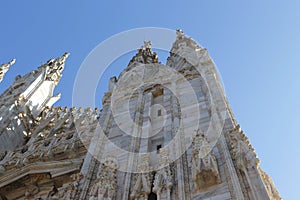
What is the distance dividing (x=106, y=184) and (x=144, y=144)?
7.90ft

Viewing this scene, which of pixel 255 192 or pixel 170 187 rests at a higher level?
pixel 170 187

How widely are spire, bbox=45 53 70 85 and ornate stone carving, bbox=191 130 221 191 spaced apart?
66.1ft

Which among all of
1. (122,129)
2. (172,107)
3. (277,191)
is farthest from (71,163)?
(277,191)

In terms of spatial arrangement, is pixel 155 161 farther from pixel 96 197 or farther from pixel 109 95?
pixel 109 95

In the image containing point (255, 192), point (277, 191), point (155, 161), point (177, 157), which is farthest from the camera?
point (155, 161)

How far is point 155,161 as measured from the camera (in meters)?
9.97

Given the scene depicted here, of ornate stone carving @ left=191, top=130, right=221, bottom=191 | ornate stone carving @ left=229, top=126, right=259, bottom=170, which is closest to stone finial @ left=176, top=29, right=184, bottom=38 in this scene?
ornate stone carving @ left=229, top=126, right=259, bottom=170

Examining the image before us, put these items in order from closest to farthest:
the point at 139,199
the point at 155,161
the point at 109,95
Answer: the point at 139,199, the point at 155,161, the point at 109,95

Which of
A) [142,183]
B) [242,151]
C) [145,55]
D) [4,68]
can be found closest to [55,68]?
[4,68]

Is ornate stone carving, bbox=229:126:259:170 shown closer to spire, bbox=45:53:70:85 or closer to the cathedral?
the cathedral

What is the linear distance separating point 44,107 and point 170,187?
1822cm

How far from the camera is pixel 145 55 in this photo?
75.1ft

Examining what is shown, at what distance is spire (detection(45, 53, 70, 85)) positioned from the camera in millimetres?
27747

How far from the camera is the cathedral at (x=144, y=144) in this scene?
8.03 m
